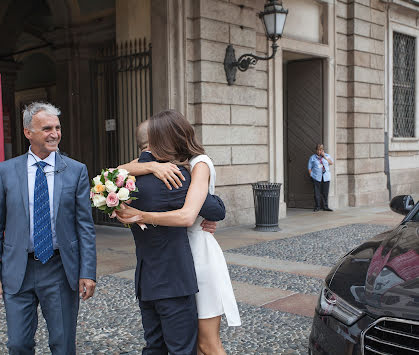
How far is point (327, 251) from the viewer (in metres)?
8.08

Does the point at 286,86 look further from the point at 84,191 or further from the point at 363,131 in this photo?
the point at 84,191

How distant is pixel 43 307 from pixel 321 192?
10.8m

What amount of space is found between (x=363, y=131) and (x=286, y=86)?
2259mm

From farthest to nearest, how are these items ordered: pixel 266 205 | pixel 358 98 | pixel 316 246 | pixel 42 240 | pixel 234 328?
pixel 358 98 → pixel 266 205 → pixel 316 246 → pixel 234 328 → pixel 42 240

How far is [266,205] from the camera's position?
994 cm

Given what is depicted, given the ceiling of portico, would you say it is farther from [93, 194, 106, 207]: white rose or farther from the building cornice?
[93, 194, 106, 207]: white rose

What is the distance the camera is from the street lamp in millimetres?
9805

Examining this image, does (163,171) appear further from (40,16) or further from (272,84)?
(40,16)

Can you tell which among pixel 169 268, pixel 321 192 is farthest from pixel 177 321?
pixel 321 192

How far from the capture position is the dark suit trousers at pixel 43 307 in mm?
2775

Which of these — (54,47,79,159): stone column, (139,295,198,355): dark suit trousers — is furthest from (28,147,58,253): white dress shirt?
(54,47,79,159): stone column

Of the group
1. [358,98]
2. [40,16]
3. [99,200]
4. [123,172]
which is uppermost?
[40,16]

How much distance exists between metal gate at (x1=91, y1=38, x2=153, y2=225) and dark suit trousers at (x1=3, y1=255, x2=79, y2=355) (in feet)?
24.0

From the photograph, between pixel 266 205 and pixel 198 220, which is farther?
pixel 266 205
